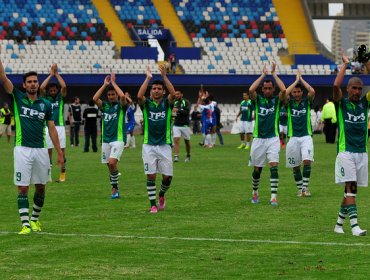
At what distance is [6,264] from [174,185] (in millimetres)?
12565

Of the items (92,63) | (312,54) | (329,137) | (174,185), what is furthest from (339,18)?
(174,185)

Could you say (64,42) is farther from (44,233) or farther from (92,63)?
(44,233)

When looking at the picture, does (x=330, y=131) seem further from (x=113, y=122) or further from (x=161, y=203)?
(x=161, y=203)

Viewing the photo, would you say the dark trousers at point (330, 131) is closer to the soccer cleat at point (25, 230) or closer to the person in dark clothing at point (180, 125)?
the person in dark clothing at point (180, 125)

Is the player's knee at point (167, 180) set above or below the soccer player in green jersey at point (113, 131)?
below

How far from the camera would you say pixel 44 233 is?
14852mm

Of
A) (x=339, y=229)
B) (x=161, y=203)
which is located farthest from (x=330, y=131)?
(x=339, y=229)

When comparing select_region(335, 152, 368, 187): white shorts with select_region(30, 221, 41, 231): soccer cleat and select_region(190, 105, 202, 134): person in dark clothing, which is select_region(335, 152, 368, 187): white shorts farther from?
select_region(190, 105, 202, 134): person in dark clothing

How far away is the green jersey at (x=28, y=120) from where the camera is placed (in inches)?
574

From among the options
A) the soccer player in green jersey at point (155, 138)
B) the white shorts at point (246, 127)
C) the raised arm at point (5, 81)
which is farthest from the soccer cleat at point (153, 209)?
the white shorts at point (246, 127)

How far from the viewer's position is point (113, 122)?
70.7 ft

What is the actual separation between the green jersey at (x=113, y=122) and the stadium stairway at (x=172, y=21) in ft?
155

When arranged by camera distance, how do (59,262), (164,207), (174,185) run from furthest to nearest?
1. (174,185)
2. (164,207)
3. (59,262)

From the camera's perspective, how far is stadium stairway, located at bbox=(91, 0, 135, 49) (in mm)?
68250
